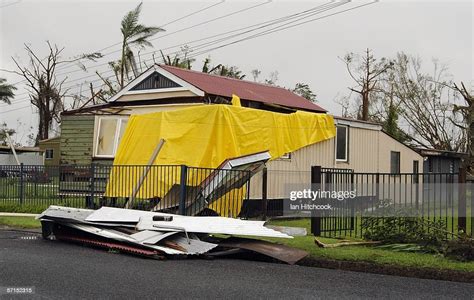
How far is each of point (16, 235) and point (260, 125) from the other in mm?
7306

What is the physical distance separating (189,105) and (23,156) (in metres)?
36.3

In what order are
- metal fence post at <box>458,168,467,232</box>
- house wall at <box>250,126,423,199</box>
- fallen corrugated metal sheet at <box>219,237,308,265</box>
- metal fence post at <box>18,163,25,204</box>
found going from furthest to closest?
1. metal fence post at <box>18,163,25,204</box>
2. house wall at <box>250,126,423,199</box>
3. metal fence post at <box>458,168,467,232</box>
4. fallen corrugated metal sheet at <box>219,237,308,265</box>

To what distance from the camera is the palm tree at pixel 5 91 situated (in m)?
46.9

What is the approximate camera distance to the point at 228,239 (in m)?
11.3

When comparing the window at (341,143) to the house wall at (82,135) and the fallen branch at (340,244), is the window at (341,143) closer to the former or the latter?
the house wall at (82,135)

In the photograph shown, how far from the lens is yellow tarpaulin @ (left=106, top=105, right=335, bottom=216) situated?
15844 millimetres

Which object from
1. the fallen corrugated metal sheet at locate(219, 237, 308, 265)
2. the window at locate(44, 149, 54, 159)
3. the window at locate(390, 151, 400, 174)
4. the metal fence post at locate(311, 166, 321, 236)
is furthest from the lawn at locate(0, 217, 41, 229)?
the window at locate(44, 149, 54, 159)

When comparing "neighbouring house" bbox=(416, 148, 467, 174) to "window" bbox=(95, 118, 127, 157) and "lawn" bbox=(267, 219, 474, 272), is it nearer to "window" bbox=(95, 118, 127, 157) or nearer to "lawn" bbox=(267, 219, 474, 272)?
"window" bbox=(95, 118, 127, 157)

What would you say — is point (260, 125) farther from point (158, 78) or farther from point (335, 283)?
point (335, 283)

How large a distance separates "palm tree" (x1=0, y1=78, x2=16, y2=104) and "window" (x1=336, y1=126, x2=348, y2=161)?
34513 mm

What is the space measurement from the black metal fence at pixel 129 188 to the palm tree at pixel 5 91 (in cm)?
2896

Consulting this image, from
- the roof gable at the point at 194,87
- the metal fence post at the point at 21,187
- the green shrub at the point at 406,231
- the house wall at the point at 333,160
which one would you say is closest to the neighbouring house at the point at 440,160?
the house wall at the point at 333,160

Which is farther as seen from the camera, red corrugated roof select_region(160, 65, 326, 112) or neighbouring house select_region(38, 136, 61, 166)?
neighbouring house select_region(38, 136, 61, 166)

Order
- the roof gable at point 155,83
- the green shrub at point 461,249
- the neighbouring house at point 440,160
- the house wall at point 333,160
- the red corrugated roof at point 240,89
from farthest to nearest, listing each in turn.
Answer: the neighbouring house at point 440,160 < the roof gable at point 155,83 < the red corrugated roof at point 240,89 < the house wall at point 333,160 < the green shrub at point 461,249
